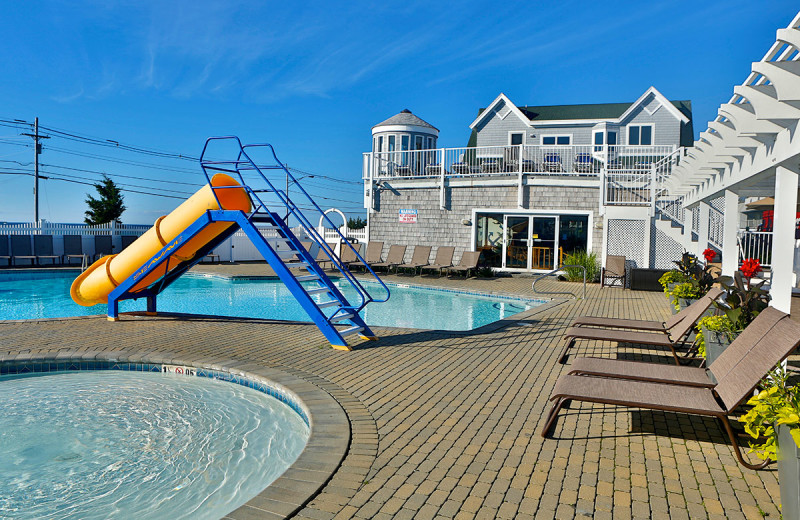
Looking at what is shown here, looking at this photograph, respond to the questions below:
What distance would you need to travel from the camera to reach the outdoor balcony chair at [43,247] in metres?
21.0

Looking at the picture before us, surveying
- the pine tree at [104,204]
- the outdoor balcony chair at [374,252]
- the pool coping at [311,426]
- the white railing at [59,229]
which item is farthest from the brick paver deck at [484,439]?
the pine tree at [104,204]

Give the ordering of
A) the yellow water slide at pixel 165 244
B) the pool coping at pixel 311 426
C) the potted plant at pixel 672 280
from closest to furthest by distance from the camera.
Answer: the pool coping at pixel 311 426 < the yellow water slide at pixel 165 244 < the potted plant at pixel 672 280

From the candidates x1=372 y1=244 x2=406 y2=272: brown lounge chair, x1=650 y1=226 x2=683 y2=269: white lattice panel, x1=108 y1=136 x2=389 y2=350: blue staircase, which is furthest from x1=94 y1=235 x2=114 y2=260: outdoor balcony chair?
x1=650 y1=226 x2=683 y2=269: white lattice panel

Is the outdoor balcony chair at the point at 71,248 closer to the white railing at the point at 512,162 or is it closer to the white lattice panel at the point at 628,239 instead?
the white railing at the point at 512,162

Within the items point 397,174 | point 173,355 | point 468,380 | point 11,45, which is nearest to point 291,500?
point 468,380

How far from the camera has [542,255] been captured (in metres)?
18.2

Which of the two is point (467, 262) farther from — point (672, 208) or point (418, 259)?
point (672, 208)

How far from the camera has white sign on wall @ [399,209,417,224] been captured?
19828mm

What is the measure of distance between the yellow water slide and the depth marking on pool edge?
8.23 feet

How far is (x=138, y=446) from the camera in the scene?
3.89 metres

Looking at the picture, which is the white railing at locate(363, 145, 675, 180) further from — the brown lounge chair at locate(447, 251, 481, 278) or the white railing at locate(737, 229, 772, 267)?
the white railing at locate(737, 229, 772, 267)

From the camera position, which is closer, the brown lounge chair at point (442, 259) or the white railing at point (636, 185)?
the white railing at point (636, 185)

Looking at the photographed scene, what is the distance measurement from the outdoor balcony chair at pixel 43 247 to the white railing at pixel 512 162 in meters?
13.0

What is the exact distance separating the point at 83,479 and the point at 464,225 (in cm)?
1633
